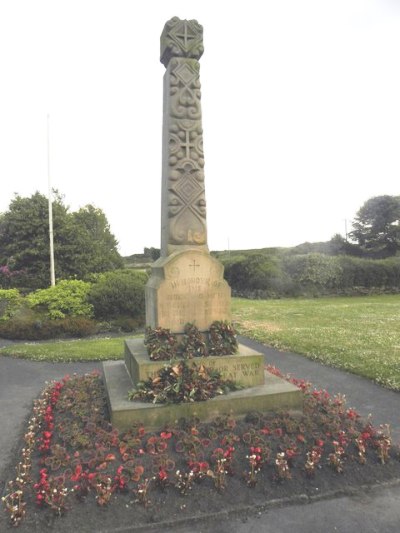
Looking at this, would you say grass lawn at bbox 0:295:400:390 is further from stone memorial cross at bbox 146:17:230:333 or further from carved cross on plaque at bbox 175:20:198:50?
carved cross on plaque at bbox 175:20:198:50

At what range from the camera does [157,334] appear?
573cm

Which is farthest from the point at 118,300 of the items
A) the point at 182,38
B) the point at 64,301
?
the point at 182,38

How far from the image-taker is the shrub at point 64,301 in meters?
15.6

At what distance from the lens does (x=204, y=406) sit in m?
4.93

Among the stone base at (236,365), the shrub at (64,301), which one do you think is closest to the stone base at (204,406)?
the stone base at (236,365)

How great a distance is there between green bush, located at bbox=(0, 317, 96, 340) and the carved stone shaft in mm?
9186

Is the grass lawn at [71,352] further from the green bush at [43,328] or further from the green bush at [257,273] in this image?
the green bush at [257,273]

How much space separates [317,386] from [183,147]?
4.86m

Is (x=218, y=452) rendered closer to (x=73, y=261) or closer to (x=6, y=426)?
(x=6, y=426)

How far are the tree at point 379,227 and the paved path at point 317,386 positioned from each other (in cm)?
3615

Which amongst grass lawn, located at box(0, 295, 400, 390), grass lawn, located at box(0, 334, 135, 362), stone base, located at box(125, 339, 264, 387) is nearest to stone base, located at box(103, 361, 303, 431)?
stone base, located at box(125, 339, 264, 387)

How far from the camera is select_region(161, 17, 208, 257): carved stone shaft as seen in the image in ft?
20.6

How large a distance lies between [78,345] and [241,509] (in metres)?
9.19

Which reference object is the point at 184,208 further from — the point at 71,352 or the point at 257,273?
the point at 257,273
